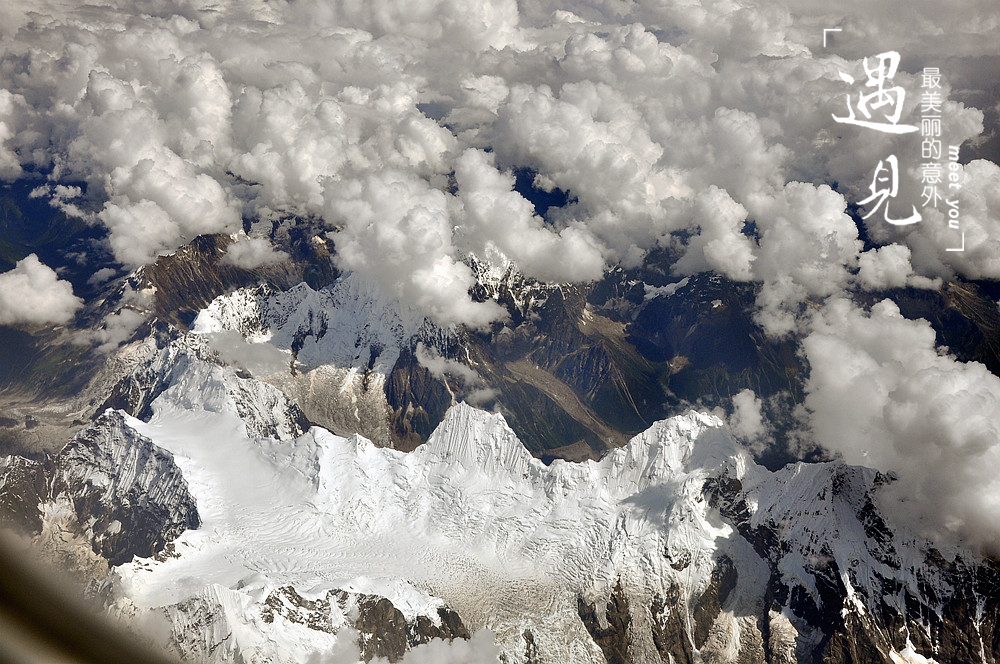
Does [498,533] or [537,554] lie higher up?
[537,554]

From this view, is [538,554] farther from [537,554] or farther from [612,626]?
[612,626]

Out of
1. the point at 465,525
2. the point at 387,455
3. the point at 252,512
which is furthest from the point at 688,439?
the point at 252,512

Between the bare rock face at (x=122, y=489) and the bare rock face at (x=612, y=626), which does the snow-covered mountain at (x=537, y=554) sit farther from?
the bare rock face at (x=122, y=489)

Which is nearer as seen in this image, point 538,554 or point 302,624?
point 302,624

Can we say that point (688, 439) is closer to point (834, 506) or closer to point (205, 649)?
point (834, 506)

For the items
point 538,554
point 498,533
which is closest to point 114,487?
point 498,533

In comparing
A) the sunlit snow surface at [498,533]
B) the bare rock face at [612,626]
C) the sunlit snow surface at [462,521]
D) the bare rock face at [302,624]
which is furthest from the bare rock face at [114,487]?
the bare rock face at [612,626]

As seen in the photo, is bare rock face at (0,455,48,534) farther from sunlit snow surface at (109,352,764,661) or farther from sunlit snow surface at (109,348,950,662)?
sunlit snow surface at (109,352,764,661)

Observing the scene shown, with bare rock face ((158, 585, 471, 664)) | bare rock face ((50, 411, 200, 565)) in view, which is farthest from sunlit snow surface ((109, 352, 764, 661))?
bare rock face ((50, 411, 200, 565))

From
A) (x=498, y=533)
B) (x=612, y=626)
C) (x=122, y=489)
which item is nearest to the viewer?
(x=612, y=626)
